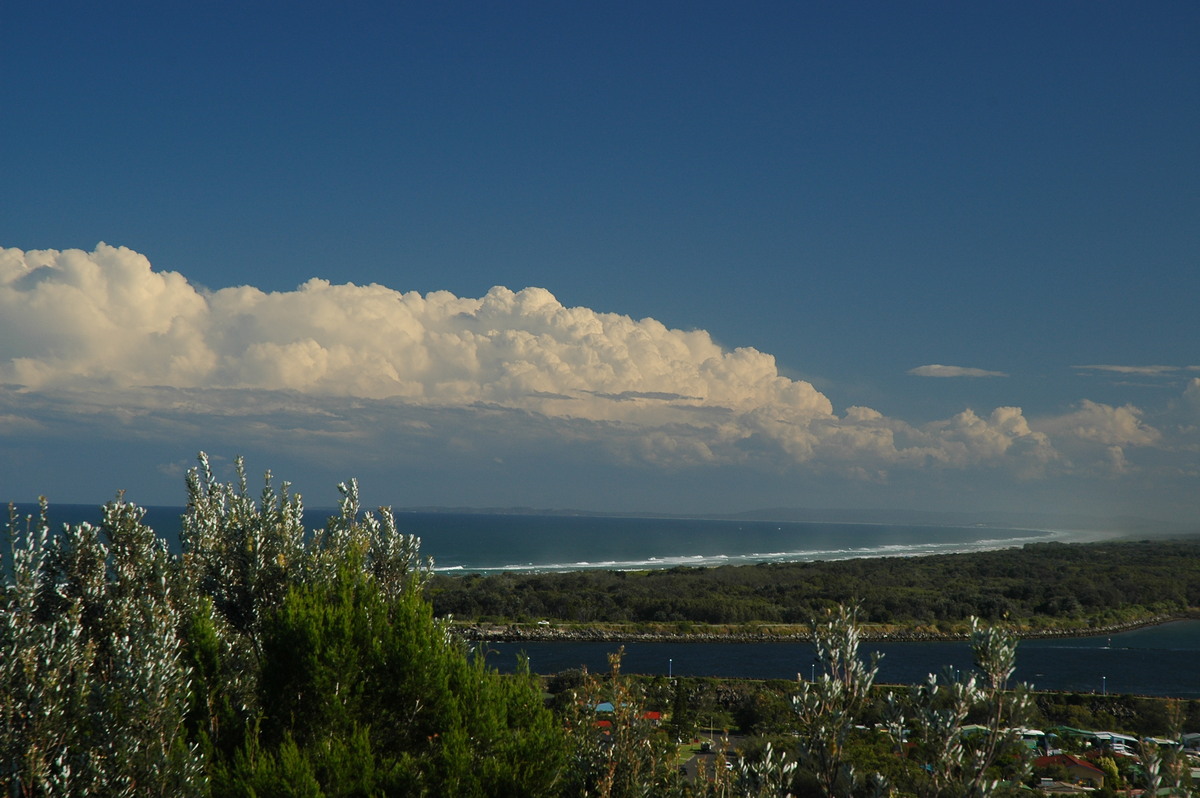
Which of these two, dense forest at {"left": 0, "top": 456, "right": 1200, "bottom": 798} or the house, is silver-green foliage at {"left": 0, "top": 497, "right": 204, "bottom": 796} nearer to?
dense forest at {"left": 0, "top": 456, "right": 1200, "bottom": 798}

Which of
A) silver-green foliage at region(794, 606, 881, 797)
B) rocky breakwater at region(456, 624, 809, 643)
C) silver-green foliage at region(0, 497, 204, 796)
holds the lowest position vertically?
rocky breakwater at region(456, 624, 809, 643)

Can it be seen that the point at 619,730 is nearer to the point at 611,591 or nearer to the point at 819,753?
the point at 819,753

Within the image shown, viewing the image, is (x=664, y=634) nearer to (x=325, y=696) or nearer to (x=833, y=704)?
(x=325, y=696)

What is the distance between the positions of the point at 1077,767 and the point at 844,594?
54.3 metres

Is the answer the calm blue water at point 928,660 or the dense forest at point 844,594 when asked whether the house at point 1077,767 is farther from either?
the dense forest at point 844,594

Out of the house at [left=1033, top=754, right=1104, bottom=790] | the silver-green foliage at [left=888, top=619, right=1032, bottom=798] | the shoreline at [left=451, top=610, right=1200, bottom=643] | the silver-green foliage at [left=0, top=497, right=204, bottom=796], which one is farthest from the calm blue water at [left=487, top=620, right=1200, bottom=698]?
the silver-green foliage at [left=888, top=619, right=1032, bottom=798]

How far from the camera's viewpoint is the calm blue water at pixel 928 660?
49938 mm

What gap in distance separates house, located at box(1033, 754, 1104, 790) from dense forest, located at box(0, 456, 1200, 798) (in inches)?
769

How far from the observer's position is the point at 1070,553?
134625 mm

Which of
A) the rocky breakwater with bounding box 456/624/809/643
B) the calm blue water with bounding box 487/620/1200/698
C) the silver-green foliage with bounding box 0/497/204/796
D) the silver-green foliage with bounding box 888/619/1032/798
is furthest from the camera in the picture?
the rocky breakwater with bounding box 456/624/809/643

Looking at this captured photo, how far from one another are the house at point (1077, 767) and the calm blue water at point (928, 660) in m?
20.4

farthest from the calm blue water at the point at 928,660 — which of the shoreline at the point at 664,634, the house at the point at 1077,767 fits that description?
the house at the point at 1077,767

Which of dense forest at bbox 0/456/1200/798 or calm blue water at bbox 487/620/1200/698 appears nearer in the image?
dense forest at bbox 0/456/1200/798

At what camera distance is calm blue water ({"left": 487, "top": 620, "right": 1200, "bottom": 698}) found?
49.9 meters
